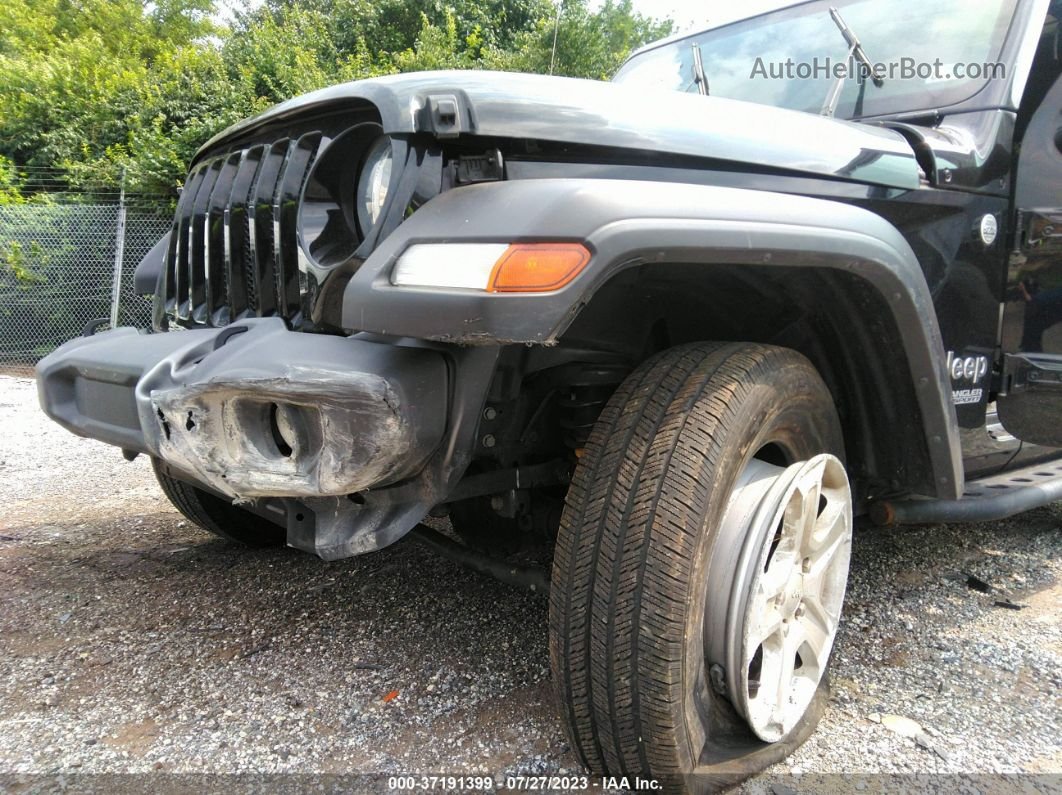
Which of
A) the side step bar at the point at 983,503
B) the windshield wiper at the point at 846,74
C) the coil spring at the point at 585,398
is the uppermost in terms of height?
the windshield wiper at the point at 846,74

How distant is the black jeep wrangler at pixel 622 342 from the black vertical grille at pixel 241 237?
0.4 inches

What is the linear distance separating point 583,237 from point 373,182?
0.62m

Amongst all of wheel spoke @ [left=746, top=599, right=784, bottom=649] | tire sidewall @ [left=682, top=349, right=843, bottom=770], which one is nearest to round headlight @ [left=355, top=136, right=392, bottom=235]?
tire sidewall @ [left=682, top=349, right=843, bottom=770]

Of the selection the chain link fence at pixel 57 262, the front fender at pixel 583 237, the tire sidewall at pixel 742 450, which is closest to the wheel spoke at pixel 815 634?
the tire sidewall at pixel 742 450

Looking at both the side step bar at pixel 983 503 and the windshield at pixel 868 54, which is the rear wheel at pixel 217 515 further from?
the windshield at pixel 868 54

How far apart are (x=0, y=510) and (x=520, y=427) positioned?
3427 millimetres

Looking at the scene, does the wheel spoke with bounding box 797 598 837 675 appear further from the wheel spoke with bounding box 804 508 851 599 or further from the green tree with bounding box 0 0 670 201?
the green tree with bounding box 0 0 670 201

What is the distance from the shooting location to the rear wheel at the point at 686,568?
1488 millimetres

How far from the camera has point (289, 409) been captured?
1.41m

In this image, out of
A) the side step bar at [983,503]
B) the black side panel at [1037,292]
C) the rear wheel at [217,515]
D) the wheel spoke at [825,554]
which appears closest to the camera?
the wheel spoke at [825,554]

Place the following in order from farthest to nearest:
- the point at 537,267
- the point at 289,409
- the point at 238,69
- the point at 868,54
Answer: the point at 238,69
the point at 868,54
the point at 289,409
the point at 537,267

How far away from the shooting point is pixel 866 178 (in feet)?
6.15

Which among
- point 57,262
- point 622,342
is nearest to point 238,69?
point 57,262

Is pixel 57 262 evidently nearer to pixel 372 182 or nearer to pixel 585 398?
pixel 372 182
